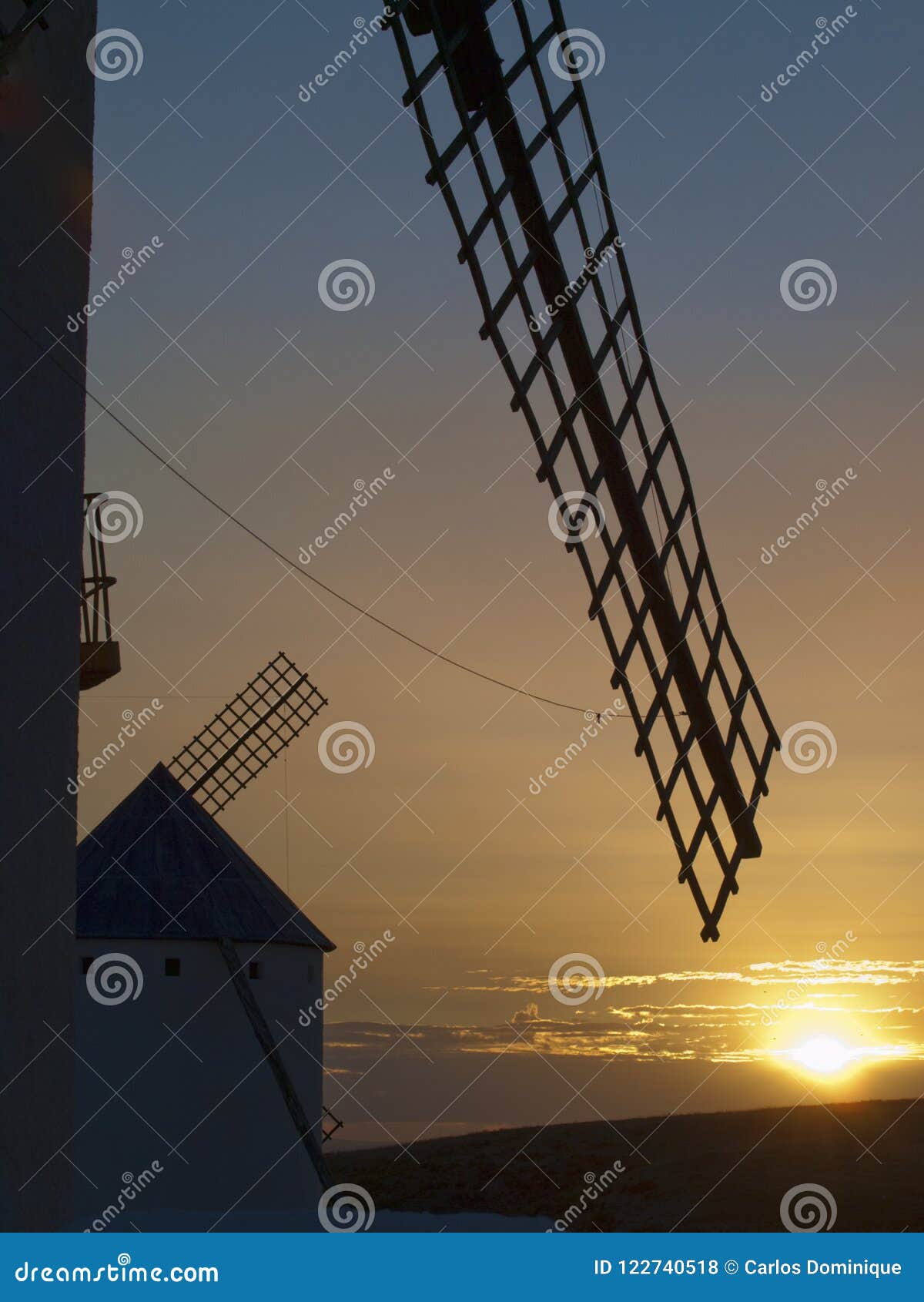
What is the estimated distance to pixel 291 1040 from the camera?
1502cm

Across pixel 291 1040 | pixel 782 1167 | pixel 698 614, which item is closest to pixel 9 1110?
pixel 698 614

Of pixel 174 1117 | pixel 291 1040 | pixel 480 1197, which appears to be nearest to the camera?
pixel 174 1117

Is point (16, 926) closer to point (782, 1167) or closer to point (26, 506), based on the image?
point (26, 506)

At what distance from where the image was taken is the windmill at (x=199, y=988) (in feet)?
46.5

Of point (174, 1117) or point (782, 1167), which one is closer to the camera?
point (174, 1117)

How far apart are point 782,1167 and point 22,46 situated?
43.4 ft

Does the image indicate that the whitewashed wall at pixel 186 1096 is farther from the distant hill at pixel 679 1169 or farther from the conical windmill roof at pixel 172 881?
the distant hill at pixel 679 1169

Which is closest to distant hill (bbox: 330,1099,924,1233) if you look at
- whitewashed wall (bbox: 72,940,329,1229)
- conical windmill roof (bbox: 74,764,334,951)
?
whitewashed wall (bbox: 72,940,329,1229)

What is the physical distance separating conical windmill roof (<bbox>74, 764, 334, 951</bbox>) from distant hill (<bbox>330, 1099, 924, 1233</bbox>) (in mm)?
4264

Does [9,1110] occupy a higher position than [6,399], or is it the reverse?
[6,399]

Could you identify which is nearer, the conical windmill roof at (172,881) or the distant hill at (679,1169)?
the distant hill at (679,1169)

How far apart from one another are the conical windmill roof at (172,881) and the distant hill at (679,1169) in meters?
4.26

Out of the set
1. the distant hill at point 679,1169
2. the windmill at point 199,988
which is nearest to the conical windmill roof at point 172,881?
the windmill at point 199,988

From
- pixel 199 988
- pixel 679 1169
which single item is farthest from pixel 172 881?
pixel 679 1169
